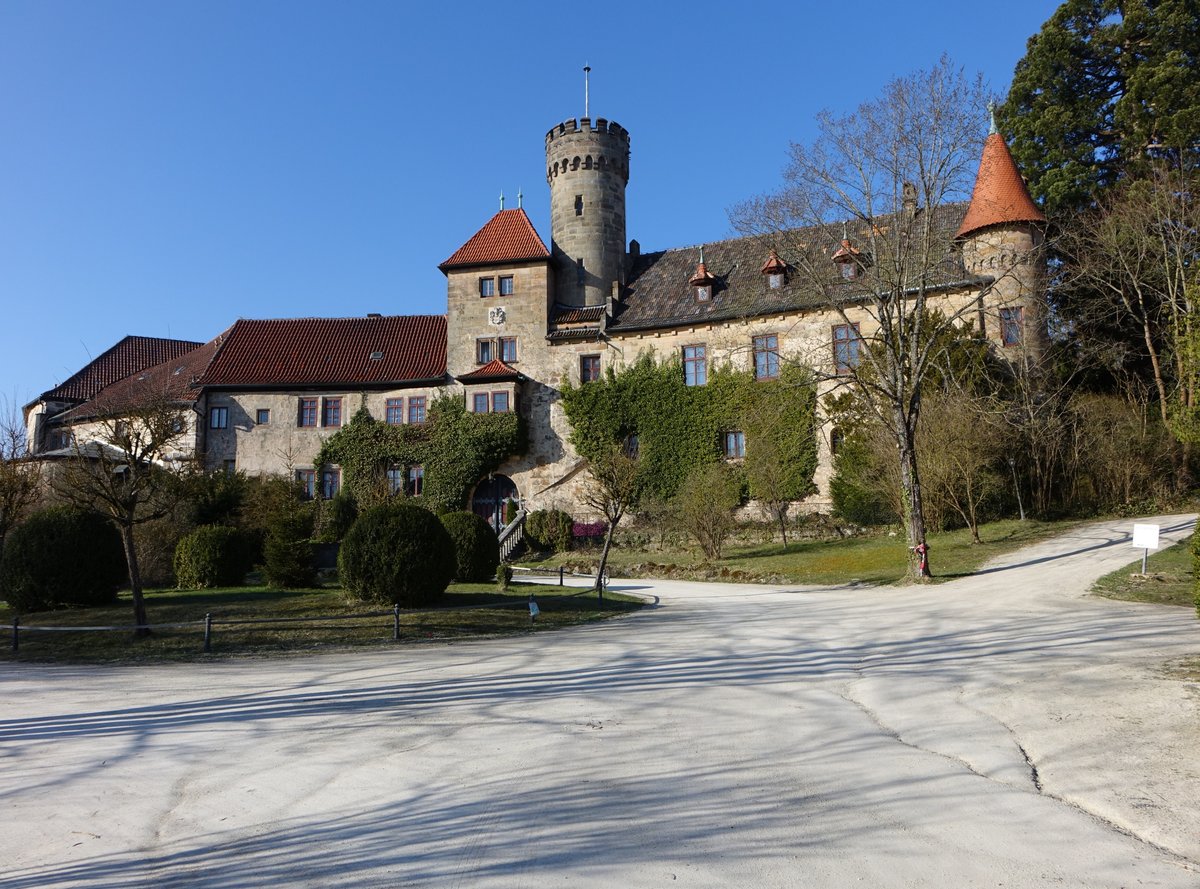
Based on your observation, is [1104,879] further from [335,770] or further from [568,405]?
[568,405]

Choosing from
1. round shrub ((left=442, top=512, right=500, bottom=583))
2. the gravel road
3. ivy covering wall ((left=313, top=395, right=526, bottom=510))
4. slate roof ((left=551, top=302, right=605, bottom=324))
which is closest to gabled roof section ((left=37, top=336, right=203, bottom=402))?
ivy covering wall ((left=313, top=395, right=526, bottom=510))

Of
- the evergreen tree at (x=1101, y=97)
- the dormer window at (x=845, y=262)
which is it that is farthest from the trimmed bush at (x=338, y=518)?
the evergreen tree at (x=1101, y=97)

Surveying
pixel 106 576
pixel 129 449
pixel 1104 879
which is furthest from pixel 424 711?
pixel 106 576

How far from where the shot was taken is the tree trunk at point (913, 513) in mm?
19422

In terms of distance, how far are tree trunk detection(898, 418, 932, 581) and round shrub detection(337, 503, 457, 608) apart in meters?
11.4

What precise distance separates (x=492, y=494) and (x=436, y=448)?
3.32 meters

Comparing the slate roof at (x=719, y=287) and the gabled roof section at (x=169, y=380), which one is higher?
the slate roof at (x=719, y=287)

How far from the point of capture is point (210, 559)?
21.6 metres

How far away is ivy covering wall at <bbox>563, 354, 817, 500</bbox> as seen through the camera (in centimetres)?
3244

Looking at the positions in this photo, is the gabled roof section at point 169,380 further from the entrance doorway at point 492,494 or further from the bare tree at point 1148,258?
the bare tree at point 1148,258

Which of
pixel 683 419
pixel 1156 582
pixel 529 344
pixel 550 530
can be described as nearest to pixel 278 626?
pixel 1156 582

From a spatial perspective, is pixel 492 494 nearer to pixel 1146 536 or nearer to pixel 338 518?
pixel 338 518

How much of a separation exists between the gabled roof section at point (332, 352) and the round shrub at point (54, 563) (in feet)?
69.4

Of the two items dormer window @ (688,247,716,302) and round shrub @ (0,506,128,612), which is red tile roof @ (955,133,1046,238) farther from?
round shrub @ (0,506,128,612)
